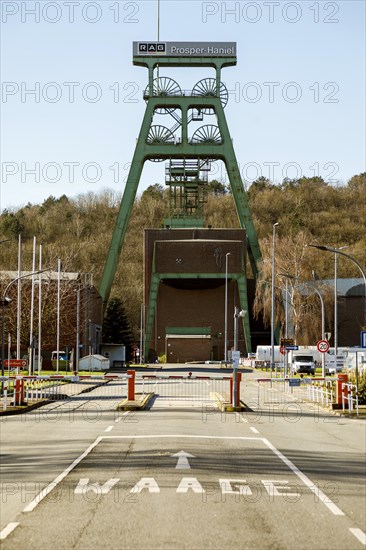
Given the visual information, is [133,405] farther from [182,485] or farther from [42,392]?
[182,485]

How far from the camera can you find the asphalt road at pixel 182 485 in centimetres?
1043

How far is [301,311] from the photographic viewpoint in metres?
86.3

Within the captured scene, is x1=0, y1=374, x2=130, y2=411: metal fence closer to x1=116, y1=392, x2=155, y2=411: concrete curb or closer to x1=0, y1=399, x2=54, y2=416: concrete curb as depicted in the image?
x1=0, y1=399, x2=54, y2=416: concrete curb

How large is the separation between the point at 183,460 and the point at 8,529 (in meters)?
7.08

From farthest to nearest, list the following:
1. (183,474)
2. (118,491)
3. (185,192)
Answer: (185,192)
(183,474)
(118,491)

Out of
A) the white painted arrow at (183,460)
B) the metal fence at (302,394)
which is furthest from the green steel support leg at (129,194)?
the white painted arrow at (183,460)

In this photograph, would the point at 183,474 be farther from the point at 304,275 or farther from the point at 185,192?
the point at 185,192

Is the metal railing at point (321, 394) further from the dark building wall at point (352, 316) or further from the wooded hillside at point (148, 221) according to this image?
the wooded hillside at point (148, 221)

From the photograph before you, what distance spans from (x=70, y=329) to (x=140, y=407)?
51681mm

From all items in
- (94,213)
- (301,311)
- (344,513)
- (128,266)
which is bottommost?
(344,513)

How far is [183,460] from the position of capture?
17547 mm

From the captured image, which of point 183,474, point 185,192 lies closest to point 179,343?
point 185,192

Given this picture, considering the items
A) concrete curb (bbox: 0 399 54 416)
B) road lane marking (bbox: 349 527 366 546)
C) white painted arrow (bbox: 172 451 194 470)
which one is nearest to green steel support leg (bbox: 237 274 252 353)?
concrete curb (bbox: 0 399 54 416)

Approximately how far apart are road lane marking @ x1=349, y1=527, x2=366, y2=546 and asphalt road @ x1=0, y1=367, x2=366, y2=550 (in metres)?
0.02
